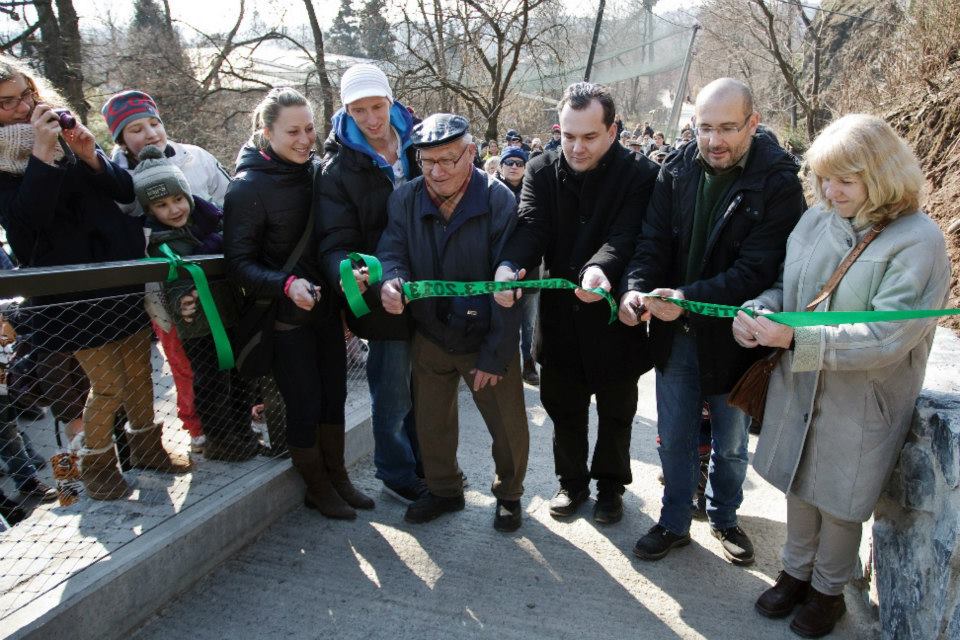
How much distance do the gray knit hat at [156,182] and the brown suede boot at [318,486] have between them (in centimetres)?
137

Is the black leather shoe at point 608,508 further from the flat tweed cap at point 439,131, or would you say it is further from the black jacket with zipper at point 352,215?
the flat tweed cap at point 439,131

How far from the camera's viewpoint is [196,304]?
3117 millimetres

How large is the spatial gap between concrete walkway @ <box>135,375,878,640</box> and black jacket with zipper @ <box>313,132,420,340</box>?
3.48ft

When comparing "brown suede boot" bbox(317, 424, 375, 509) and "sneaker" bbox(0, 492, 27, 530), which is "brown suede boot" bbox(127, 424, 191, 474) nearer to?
"sneaker" bbox(0, 492, 27, 530)

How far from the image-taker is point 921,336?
2254 millimetres

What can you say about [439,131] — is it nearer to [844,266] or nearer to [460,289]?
[460,289]

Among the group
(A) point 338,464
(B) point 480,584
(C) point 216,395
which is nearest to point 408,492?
(A) point 338,464

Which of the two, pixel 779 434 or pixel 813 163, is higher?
pixel 813 163

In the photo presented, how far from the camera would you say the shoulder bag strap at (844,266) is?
2318 mm

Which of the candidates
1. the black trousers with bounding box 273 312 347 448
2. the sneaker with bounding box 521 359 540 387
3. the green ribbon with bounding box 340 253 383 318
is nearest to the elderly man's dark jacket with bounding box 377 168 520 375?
the green ribbon with bounding box 340 253 383 318

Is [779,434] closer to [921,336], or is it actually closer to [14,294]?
[921,336]

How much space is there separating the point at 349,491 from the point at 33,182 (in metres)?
2.06

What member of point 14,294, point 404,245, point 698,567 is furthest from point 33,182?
point 698,567

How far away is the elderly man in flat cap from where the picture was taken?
300 cm
